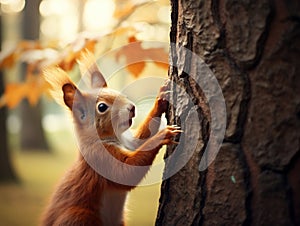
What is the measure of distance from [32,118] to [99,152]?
4682mm

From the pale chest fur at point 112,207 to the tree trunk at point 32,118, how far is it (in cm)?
451

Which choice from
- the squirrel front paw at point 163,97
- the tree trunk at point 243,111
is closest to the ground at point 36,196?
the squirrel front paw at point 163,97

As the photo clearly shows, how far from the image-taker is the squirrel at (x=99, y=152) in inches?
52.6

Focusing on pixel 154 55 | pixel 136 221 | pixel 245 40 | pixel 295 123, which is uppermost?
pixel 154 55

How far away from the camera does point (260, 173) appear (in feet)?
3.33

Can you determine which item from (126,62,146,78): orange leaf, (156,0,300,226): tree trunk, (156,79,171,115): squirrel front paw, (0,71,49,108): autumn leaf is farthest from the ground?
(156,0,300,226): tree trunk

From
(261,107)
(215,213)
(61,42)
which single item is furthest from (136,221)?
(261,107)

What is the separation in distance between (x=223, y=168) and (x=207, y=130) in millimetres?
96

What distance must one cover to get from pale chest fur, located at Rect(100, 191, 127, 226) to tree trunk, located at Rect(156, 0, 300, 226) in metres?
0.30

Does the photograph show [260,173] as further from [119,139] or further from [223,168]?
[119,139]

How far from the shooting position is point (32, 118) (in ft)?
19.5

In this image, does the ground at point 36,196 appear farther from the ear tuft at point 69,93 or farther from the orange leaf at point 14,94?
the ear tuft at point 69,93

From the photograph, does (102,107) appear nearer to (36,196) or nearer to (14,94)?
(14,94)

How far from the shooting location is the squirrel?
134 centimetres
